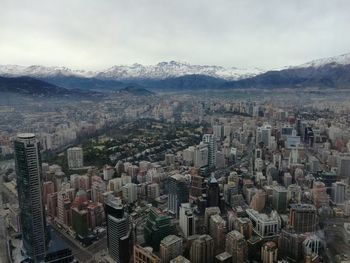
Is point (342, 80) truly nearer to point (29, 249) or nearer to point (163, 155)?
point (163, 155)

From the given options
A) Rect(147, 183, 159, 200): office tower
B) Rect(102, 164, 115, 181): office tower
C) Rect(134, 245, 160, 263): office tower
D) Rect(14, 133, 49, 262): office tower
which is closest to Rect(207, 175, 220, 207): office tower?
Rect(147, 183, 159, 200): office tower

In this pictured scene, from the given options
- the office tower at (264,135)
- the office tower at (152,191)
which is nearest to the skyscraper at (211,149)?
the office tower at (264,135)

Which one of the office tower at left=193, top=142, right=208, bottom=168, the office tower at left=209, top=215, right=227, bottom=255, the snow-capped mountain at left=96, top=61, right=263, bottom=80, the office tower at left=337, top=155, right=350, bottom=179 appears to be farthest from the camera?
the snow-capped mountain at left=96, top=61, right=263, bottom=80

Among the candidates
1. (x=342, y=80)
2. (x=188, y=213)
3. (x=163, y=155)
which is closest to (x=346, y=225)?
(x=188, y=213)

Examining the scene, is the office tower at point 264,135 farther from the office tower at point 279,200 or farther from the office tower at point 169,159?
the office tower at point 279,200

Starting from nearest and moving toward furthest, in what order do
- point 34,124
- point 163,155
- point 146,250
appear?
point 146,250 → point 34,124 → point 163,155

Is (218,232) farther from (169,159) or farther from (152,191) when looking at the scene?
(169,159)

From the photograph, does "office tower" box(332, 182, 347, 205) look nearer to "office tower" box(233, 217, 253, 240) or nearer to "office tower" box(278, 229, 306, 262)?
"office tower" box(278, 229, 306, 262)
